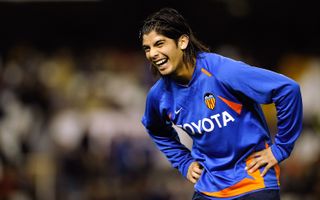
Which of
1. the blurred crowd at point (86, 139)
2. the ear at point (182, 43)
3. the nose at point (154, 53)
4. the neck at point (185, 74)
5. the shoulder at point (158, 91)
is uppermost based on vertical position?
the ear at point (182, 43)

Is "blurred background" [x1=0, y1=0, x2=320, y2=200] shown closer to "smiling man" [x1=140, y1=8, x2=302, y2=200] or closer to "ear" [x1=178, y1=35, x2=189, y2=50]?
"smiling man" [x1=140, y1=8, x2=302, y2=200]

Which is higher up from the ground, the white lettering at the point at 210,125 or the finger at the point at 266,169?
the white lettering at the point at 210,125

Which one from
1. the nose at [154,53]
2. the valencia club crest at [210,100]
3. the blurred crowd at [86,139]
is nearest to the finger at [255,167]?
the valencia club crest at [210,100]

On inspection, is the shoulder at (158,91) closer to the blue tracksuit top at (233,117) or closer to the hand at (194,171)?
the blue tracksuit top at (233,117)

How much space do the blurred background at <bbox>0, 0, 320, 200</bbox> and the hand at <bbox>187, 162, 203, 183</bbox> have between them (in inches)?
230

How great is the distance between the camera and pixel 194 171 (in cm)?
518

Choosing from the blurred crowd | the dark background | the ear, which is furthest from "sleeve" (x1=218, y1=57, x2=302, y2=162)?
the dark background

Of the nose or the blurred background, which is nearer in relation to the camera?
the nose

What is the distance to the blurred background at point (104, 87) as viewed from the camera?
11523 mm

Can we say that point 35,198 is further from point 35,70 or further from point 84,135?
point 35,70

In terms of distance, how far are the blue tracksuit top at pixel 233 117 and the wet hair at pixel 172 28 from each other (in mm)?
64

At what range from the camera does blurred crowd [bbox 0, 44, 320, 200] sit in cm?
1139

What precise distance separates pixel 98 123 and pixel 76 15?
125 inches

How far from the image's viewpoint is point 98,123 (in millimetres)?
12312
